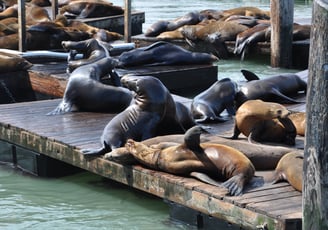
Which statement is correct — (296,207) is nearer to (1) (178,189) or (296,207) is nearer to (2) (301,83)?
(1) (178,189)

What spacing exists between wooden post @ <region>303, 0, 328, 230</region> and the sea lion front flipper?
0.96 meters

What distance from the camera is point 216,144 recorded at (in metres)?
5.64

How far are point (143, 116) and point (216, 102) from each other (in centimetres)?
122

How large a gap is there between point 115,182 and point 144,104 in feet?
2.47

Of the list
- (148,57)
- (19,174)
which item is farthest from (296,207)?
(148,57)

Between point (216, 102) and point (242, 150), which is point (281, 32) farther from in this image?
point (242, 150)

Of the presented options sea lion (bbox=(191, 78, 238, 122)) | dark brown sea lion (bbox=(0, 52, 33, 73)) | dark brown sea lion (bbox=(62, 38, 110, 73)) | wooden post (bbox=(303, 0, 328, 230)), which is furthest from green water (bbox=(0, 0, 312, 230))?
dark brown sea lion (bbox=(0, 52, 33, 73))

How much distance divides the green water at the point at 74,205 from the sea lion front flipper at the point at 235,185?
0.50 m

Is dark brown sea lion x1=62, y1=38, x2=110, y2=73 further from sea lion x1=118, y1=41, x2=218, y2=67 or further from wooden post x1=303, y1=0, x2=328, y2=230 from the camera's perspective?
wooden post x1=303, y1=0, x2=328, y2=230

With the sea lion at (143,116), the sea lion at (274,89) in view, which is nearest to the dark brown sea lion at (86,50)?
the sea lion at (274,89)

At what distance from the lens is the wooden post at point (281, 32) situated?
1261 cm

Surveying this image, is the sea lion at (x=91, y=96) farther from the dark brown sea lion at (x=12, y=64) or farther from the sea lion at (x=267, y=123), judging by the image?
the dark brown sea lion at (x=12, y=64)

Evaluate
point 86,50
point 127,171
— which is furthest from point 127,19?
point 127,171

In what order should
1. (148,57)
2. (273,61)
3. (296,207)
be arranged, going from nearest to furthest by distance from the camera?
(296,207)
(148,57)
(273,61)
